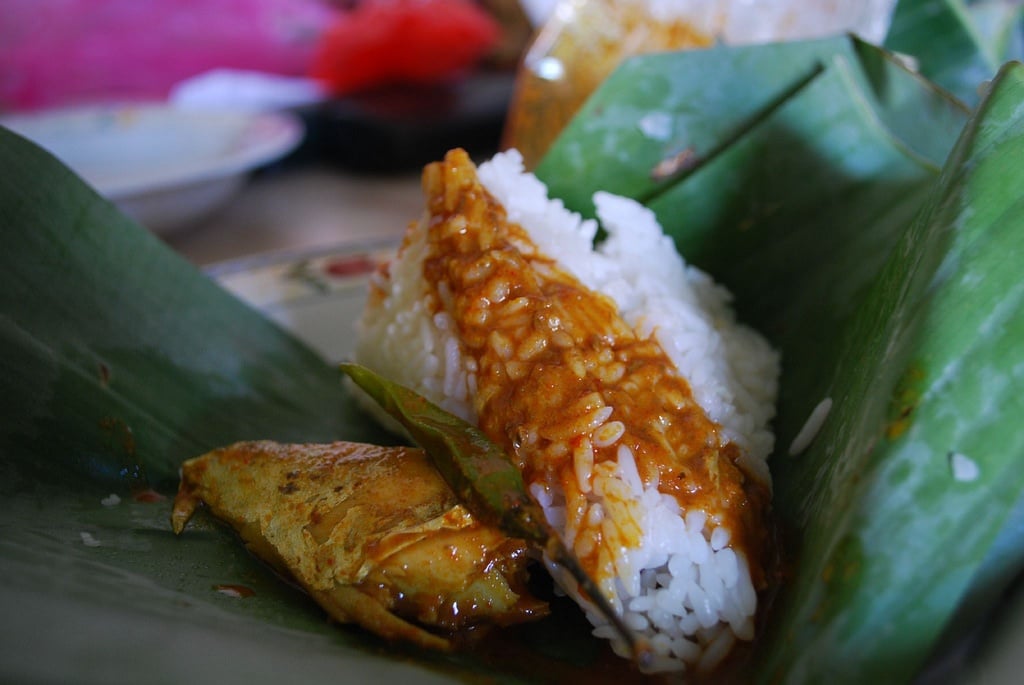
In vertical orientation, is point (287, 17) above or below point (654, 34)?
above

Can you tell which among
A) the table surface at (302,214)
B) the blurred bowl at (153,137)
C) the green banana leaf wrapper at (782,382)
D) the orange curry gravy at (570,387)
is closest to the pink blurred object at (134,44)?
the blurred bowl at (153,137)

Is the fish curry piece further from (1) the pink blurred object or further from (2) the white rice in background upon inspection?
(1) the pink blurred object

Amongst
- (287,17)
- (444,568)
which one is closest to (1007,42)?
(444,568)

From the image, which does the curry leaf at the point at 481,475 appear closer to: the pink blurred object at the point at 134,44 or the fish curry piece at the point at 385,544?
the fish curry piece at the point at 385,544

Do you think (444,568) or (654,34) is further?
(654,34)

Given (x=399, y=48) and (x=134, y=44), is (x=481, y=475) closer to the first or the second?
(x=399, y=48)

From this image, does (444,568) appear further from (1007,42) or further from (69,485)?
(1007,42)
